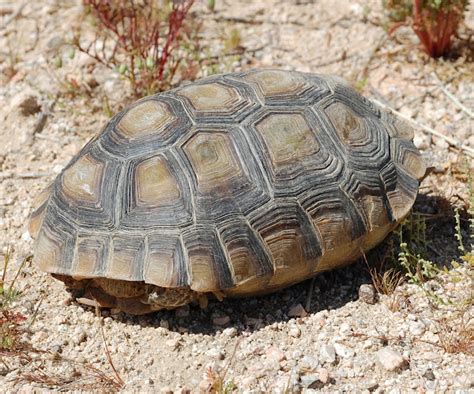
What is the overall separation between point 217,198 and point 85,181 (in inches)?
32.3

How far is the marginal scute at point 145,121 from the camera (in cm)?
430

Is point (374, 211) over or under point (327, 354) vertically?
over

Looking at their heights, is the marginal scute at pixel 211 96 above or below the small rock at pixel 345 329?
above

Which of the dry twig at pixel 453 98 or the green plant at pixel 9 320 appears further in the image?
the dry twig at pixel 453 98

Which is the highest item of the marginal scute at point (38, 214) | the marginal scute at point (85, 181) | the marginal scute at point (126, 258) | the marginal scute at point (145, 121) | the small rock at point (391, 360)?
the marginal scute at point (145, 121)

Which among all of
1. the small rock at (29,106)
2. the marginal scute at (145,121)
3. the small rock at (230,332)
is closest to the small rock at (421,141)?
the marginal scute at (145,121)

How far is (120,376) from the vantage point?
3969 mm

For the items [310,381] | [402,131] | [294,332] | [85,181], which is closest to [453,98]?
[402,131]

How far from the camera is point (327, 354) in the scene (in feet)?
13.1

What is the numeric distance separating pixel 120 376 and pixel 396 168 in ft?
7.15

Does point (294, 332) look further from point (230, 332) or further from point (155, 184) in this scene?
point (155, 184)

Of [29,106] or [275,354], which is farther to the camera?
[29,106]

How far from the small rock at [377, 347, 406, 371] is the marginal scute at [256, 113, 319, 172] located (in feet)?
4.05

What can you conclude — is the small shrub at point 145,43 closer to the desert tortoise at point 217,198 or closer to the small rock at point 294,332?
the desert tortoise at point 217,198
